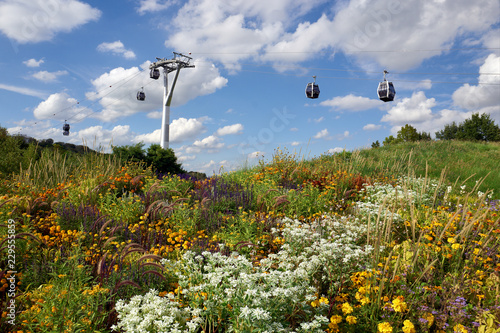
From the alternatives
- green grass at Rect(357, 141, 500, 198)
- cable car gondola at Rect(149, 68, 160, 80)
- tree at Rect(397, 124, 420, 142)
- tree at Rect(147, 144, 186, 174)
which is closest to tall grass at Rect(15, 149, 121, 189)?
tree at Rect(147, 144, 186, 174)

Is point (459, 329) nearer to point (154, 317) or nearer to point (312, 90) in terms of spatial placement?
point (154, 317)

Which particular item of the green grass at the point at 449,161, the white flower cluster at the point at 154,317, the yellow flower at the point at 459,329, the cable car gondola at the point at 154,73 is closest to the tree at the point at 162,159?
the green grass at the point at 449,161

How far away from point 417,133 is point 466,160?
104ft

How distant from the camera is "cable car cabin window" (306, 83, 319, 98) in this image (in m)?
12.7

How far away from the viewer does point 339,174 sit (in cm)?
816

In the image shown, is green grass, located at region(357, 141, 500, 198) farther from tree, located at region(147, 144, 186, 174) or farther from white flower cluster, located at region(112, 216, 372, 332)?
white flower cluster, located at region(112, 216, 372, 332)

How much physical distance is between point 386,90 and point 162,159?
8763 mm

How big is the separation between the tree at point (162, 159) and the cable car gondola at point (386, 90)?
828 centimetres

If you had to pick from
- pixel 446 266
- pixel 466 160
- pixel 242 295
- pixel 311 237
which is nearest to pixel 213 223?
pixel 311 237

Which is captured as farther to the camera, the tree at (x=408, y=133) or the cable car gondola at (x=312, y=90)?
Result: the tree at (x=408, y=133)

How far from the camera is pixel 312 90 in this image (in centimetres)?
1271

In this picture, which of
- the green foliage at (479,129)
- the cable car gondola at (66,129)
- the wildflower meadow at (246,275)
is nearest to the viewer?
the wildflower meadow at (246,275)

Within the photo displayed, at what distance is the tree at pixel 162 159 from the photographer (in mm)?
11841

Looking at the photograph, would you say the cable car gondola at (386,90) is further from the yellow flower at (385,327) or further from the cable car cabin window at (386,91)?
the yellow flower at (385,327)
